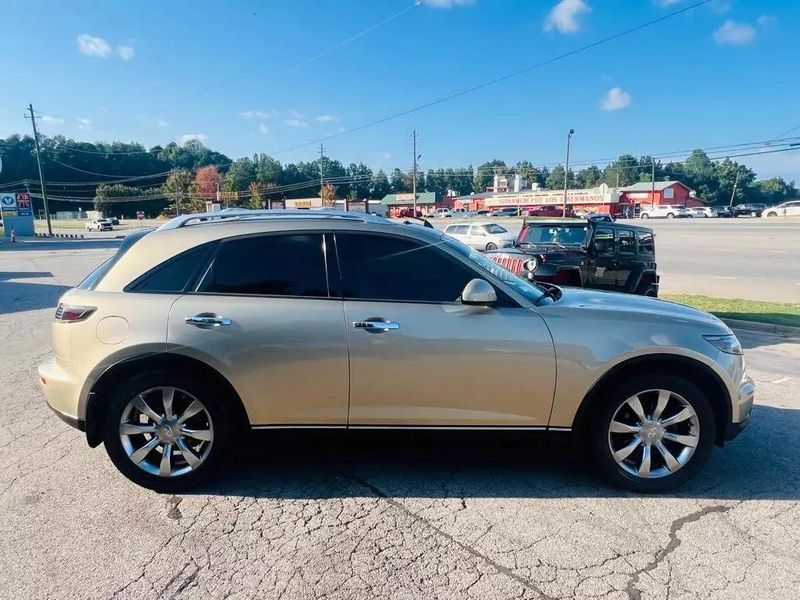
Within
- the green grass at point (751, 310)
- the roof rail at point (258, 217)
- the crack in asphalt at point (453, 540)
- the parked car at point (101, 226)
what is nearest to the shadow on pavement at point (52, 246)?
the parked car at point (101, 226)

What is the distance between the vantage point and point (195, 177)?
110 m

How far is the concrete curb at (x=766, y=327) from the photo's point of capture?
740 cm

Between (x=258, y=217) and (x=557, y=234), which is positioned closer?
(x=258, y=217)

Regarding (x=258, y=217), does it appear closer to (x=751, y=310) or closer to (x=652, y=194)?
(x=751, y=310)

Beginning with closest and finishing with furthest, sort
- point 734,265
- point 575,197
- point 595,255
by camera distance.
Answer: point 595,255 → point 734,265 → point 575,197

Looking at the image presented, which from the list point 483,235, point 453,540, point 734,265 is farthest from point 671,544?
point 483,235

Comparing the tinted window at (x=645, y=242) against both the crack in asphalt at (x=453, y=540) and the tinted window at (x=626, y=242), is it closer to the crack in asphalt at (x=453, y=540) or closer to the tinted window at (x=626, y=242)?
the tinted window at (x=626, y=242)

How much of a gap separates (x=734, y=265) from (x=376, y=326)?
773 inches

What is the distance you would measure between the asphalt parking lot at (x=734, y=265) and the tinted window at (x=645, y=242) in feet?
9.37

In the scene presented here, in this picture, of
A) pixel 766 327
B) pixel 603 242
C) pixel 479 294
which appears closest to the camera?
pixel 479 294

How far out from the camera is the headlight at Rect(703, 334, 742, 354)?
10.4 feet

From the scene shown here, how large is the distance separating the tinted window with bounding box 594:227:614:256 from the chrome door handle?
25.7 ft

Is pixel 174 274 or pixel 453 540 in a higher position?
pixel 174 274

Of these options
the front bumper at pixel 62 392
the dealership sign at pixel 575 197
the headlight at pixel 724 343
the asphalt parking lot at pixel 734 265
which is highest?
the dealership sign at pixel 575 197
